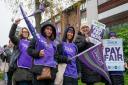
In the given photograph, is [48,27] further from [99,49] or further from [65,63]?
[99,49]

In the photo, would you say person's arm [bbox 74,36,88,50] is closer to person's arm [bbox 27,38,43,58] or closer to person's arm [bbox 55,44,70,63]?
person's arm [bbox 55,44,70,63]

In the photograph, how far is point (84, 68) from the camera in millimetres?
12109

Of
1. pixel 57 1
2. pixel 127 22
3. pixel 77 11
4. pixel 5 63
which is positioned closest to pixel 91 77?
pixel 5 63

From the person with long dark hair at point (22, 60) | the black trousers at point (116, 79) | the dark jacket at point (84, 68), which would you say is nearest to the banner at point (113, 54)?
the black trousers at point (116, 79)

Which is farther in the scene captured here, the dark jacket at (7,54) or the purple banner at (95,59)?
the dark jacket at (7,54)

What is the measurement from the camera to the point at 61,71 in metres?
10.7

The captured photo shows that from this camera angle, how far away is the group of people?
1015 cm

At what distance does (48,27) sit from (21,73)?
1512mm

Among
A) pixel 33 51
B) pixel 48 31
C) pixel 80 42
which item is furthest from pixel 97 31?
pixel 33 51

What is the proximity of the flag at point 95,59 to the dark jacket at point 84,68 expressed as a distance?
0.30 feet

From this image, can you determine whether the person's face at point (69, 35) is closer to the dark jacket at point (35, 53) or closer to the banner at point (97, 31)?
the dark jacket at point (35, 53)

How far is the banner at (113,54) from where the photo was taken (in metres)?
13.3

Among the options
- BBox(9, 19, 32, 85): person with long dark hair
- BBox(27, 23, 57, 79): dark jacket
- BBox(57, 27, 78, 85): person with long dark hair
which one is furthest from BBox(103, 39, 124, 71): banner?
BBox(27, 23, 57, 79): dark jacket

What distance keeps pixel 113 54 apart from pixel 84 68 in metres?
1.55
